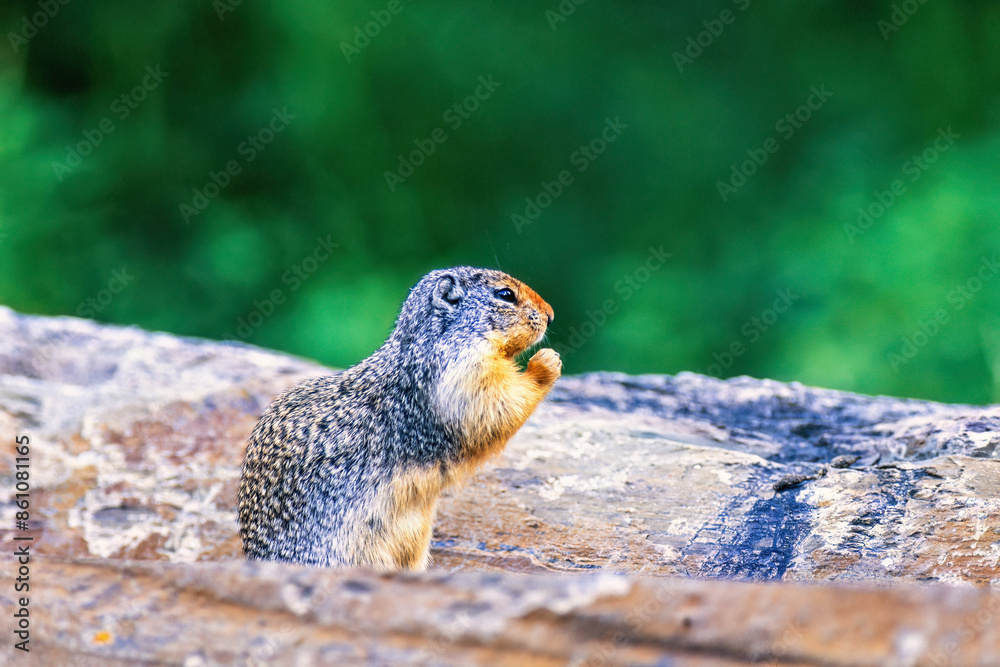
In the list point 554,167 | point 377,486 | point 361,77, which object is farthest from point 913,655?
point 361,77

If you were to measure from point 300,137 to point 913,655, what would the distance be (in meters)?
6.34

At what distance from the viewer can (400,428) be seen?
3.79 metres

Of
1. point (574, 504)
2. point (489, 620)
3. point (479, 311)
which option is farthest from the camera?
point (574, 504)

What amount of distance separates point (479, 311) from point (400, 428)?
0.58 m


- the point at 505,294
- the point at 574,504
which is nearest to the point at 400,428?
the point at 505,294

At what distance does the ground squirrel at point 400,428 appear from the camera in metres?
3.59

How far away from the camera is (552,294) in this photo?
709 cm

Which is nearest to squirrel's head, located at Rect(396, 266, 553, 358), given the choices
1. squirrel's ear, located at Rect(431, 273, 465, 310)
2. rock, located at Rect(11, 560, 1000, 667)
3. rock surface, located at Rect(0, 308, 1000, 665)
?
squirrel's ear, located at Rect(431, 273, 465, 310)

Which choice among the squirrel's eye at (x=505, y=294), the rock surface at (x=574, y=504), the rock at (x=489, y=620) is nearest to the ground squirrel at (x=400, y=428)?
the squirrel's eye at (x=505, y=294)

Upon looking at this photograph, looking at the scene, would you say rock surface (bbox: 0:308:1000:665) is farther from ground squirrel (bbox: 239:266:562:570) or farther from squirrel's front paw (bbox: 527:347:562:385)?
squirrel's front paw (bbox: 527:347:562:385)

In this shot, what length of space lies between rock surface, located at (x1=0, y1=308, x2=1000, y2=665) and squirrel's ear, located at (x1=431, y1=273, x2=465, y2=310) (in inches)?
36.0

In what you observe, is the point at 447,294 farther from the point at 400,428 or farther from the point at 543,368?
the point at 400,428

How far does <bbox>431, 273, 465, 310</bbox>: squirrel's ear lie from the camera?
4.01 metres

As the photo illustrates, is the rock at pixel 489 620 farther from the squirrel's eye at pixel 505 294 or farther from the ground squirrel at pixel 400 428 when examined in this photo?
the squirrel's eye at pixel 505 294
